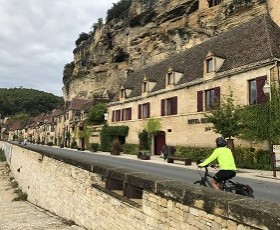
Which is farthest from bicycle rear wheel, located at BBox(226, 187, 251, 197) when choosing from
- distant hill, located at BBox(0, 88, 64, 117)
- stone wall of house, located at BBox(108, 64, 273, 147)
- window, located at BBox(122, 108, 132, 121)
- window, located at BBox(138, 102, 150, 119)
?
distant hill, located at BBox(0, 88, 64, 117)

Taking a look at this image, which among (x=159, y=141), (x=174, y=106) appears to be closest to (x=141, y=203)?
(x=174, y=106)

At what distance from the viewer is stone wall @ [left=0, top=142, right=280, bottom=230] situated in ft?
12.6

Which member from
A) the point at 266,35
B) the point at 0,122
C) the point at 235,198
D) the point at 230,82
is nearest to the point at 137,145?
the point at 230,82

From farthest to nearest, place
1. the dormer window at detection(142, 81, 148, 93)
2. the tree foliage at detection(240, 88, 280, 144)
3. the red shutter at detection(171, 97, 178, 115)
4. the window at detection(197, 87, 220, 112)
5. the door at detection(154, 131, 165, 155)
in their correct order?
the dormer window at detection(142, 81, 148, 93)
the door at detection(154, 131, 165, 155)
the red shutter at detection(171, 97, 178, 115)
the window at detection(197, 87, 220, 112)
the tree foliage at detection(240, 88, 280, 144)

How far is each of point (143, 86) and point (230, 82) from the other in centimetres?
1285

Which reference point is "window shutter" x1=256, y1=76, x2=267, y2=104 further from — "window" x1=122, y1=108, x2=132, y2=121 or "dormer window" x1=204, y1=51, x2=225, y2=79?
"window" x1=122, y1=108, x2=132, y2=121

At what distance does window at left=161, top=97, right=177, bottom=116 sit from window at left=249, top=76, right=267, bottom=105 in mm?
8472

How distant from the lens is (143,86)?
34.1m

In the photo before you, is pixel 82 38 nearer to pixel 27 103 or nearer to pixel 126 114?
pixel 126 114

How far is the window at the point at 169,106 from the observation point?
28.8 m

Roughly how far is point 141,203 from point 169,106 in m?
23.9

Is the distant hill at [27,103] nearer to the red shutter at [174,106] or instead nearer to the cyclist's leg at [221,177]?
the red shutter at [174,106]

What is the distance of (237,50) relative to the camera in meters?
25.0

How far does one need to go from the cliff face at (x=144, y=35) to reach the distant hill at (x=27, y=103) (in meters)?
60.5
